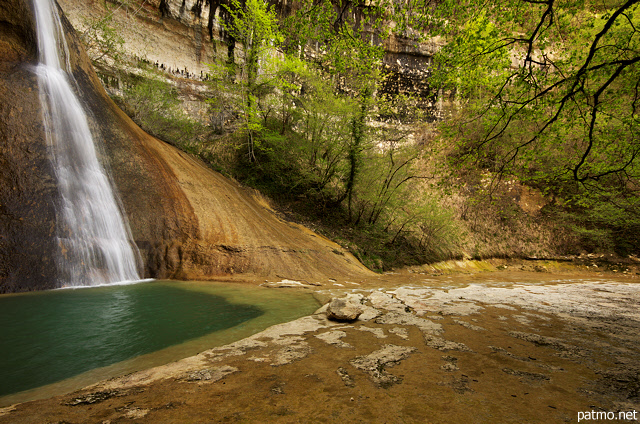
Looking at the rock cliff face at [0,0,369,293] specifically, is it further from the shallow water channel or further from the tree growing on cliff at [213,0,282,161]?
the tree growing on cliff at [213,0,282,161]

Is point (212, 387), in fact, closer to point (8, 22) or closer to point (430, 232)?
point (8, 22)

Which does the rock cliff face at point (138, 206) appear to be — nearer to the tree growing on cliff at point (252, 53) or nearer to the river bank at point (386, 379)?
the tree growing on cliff at point (252, 53)

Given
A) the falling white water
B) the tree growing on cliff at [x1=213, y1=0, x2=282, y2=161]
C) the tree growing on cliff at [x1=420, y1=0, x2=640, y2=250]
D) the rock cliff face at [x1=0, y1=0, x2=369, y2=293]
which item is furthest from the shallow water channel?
the tree growing on cliff at [x1=213, y1=0, x2=282, y2=161]

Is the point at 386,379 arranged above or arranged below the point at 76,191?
below

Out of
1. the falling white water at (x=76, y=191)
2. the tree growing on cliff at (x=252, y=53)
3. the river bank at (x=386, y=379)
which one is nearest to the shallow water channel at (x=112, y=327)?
the river bank at (x=386, y=379)

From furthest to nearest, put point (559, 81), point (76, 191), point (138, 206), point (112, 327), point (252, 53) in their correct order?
point (252, 53) < point (138, 206) < point (76, 191) < point (559, 81) < point (112, 327)

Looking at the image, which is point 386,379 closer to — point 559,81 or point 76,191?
point 559,81

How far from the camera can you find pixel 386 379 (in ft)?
6.58

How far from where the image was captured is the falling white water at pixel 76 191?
6.53 m

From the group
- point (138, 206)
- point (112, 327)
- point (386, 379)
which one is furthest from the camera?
point (138, 206)

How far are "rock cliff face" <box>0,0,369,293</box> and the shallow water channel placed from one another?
1.43 meters

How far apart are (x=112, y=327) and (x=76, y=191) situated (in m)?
5.49

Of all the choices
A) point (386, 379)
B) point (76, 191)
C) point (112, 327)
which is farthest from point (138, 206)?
point (386, 379)

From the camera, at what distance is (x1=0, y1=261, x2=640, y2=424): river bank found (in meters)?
1.57
